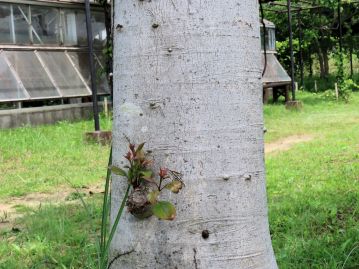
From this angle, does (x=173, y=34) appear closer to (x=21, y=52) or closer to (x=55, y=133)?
(x=55, y=133)

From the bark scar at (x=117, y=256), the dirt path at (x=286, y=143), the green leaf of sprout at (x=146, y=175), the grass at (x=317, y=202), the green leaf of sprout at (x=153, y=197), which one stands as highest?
the green leaf of sprout at (x=146, y=175)

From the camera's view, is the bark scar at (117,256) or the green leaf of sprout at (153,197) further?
the bark scar at (117,256)

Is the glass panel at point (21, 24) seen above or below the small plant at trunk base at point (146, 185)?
above

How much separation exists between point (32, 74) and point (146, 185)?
986 cm

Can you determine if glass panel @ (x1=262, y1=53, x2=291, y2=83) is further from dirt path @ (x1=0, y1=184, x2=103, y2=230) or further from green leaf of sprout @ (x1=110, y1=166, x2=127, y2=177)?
green leaf of sprout @ (x1=110, y1=166, x2=127, y2=177)

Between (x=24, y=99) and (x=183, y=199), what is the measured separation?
30.7 ft

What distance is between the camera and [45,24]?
11.9 meters

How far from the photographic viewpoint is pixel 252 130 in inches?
55.5

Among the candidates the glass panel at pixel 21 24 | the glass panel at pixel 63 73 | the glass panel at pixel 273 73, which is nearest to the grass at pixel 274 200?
the glass panel at pixel 63 73

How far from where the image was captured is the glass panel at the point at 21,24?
11.1 m

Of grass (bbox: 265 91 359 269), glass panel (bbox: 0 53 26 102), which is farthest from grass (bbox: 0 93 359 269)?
glass panel (bbox: 0 53 26 102)

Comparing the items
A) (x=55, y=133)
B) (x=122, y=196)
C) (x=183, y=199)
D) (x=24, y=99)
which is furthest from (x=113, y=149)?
(x=24, y=99)

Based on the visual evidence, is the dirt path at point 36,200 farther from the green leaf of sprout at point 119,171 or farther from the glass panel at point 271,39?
the glass panel at point 271,39

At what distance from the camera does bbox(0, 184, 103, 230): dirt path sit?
4409 millimetres
